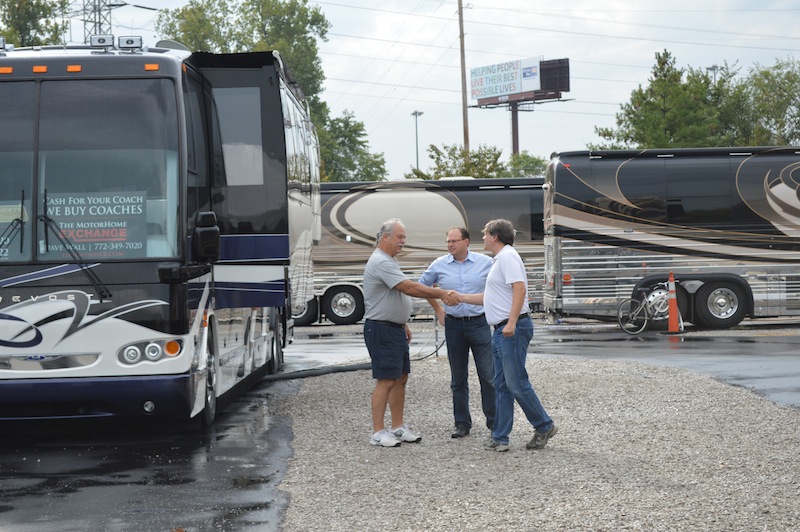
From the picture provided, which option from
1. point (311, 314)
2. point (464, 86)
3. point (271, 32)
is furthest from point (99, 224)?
point (271, 32)

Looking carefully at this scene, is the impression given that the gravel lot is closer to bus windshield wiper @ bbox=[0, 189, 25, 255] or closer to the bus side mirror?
the bus side mirror

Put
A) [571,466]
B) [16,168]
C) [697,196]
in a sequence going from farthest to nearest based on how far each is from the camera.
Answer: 1. [697,196]
2. [16,168]
3. [571,466]

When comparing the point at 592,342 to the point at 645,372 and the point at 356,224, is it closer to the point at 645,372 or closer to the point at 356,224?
the point at 645,372

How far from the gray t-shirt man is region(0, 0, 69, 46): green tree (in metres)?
42.6

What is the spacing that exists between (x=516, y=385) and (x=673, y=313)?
→ 14115 mm

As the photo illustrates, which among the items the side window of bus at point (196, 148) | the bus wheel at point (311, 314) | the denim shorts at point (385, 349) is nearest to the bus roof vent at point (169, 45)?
the side window of bus at point (196, 148)

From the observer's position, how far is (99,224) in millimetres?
9594

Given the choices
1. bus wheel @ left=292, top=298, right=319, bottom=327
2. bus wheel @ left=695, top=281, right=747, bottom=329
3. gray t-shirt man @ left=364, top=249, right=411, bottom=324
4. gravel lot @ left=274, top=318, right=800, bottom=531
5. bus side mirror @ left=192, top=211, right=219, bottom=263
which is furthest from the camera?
bus wheel @ left=292, top=298, right=319, bottom=327

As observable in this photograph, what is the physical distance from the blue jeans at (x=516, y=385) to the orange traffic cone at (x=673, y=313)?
45.5 feet

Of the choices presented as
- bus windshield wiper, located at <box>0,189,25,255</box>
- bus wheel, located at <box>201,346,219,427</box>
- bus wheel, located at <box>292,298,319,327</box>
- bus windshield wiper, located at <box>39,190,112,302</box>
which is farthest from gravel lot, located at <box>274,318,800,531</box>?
bus wheel, located at <box>292,298,319,327</box>

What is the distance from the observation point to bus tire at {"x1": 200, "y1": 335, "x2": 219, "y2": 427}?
34.8ft

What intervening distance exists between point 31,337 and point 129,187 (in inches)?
56.5

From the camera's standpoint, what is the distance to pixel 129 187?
31.8 ft

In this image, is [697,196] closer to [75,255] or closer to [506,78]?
[75,255]
